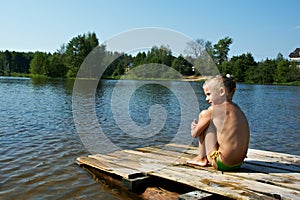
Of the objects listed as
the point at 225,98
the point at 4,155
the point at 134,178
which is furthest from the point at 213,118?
the point at 4,155

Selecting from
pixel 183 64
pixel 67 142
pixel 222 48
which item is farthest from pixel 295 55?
pixel 67 142

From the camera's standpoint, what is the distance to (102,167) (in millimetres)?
6410

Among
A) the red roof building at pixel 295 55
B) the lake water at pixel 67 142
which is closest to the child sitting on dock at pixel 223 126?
the lake water at pixel 67 142

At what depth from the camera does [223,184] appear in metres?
4.86

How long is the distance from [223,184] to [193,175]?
61cm

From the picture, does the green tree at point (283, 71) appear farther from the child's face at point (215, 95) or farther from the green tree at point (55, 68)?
the child's face at point (215, 95)

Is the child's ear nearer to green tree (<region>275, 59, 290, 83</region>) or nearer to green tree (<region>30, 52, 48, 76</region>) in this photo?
green tree (<region>275, 59, 290, 83</region>)

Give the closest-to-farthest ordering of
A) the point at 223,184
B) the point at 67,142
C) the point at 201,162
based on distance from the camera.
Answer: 1. the point at 223,184
2. the point at 201,162
3. the point at 67,142

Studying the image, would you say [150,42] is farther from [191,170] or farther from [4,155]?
[4,155]

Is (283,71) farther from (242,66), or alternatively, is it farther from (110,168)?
(110,168)

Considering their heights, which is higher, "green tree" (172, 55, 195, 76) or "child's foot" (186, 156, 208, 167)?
"green tree" (172, 55, 195, 76)

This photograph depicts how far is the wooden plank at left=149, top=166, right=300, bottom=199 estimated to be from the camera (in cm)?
443

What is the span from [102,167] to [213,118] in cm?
256

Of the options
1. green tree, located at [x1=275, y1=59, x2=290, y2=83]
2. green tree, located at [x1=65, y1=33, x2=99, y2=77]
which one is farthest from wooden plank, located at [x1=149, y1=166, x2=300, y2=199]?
green tree, located at [x1=275, y1=59, x2=290, y2=83]
